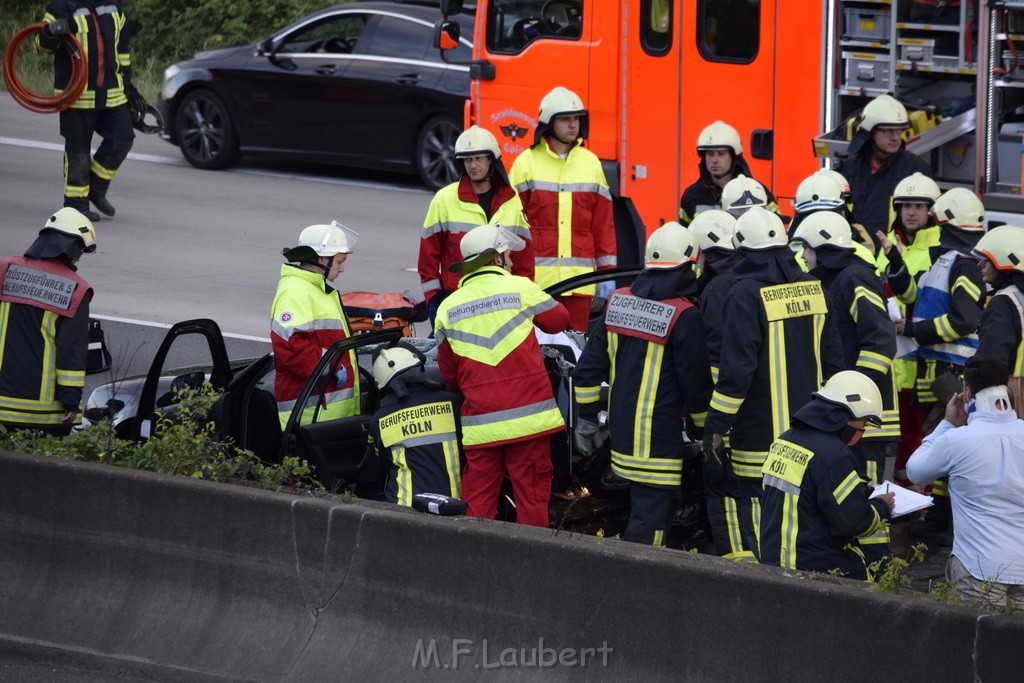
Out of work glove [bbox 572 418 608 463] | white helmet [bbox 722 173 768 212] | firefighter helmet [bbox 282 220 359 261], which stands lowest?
work glove [bbox 572 418 608 463]

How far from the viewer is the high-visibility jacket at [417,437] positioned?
20.9 feet

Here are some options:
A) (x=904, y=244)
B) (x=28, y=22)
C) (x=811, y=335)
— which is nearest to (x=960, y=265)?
(x=904, y=244)

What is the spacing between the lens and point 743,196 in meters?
7.88

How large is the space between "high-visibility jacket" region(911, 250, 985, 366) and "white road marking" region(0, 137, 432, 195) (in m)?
8.70

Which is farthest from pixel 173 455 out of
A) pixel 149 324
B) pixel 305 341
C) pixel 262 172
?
pixel 262 172

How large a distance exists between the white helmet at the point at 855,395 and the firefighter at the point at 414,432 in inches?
70.4

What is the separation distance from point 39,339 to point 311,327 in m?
1.25

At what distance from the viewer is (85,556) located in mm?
5367

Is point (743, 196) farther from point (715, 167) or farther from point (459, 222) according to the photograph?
point (459, 222)

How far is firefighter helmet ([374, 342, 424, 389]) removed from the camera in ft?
21.3

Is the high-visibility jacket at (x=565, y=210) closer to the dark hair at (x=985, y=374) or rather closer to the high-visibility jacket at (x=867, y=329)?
the high-visibility jacket at (x=867, y=329)

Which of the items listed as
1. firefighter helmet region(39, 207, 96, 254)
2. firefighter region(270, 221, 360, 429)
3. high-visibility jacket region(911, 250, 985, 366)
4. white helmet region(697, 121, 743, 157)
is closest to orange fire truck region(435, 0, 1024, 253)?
white helmet region(697, 121, 743, 157)

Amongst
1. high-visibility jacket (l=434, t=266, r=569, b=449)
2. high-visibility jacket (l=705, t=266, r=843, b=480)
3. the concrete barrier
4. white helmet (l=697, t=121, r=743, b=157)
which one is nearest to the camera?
the concrete barrier

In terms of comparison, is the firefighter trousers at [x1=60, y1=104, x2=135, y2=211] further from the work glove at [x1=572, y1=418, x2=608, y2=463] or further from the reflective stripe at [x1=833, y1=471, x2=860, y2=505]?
the reflective stripe at [x1=833, y1=471, x2=860, y2=505]
